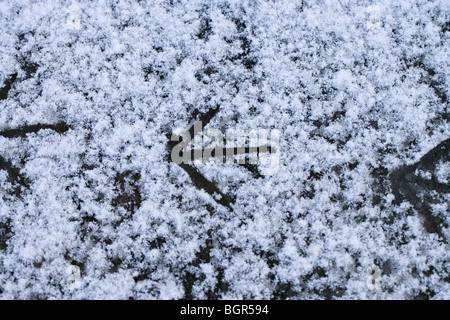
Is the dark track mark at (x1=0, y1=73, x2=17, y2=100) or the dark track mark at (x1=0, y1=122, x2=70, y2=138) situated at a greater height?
the dark track mark at (x1=0, y1=73, x2=17, y2=100)

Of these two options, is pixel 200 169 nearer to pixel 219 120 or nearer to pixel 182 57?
pixel 219 120

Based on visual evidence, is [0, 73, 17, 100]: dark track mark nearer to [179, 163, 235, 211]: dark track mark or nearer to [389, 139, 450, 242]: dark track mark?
[179, 163, 235, 211]: dark track mark

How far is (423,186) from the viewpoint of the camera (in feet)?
3.79

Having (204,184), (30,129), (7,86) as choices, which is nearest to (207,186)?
(204,184)

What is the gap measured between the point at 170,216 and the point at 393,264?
30.6 inches

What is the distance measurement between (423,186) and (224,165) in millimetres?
716

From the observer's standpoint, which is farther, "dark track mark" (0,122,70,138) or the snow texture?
"dark track mark" (0,122,70,138)

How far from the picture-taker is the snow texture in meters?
1.09

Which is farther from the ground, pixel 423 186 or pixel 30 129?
pixel 30 129

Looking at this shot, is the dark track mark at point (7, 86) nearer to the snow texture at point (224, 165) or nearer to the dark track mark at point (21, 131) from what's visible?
the snow texture at point (224, 165)

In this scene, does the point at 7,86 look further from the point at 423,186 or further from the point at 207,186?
the point at 423,186

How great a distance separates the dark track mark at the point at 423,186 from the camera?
113 cm

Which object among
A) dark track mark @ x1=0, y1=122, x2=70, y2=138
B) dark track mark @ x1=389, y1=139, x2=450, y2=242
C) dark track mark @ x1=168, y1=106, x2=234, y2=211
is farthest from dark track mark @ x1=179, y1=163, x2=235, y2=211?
dark track mark @ x1=389, y1=139, x2=450, y2=242
